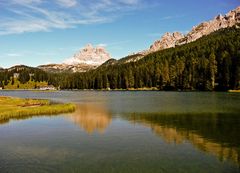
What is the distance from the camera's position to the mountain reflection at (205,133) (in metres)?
34.5

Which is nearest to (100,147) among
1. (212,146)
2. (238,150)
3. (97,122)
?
(212,146)

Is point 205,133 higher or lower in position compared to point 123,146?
higher

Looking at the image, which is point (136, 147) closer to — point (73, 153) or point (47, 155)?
point (73, 153)

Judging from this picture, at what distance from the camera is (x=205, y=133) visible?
148 feet

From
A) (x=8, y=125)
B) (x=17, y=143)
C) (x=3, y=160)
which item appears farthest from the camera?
(x=8, y=125)

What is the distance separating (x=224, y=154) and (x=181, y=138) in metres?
9.76

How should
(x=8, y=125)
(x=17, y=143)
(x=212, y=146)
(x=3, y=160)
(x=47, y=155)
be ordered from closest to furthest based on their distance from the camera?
(x=3, y=160) → (x=47, y=155) → (x=212, y=146) → (x=17, y=143) → (x=8, y=125)

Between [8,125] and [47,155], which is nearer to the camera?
[47,155]

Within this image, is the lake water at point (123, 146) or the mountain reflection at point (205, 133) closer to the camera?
the lake water at point (123, 146)

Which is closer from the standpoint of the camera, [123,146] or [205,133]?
[123,146]

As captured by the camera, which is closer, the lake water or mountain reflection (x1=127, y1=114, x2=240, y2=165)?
the lake water

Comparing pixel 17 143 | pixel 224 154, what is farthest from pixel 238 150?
pixel 17 143

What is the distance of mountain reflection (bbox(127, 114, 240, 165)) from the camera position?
113 ft

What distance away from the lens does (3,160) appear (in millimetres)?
31000
